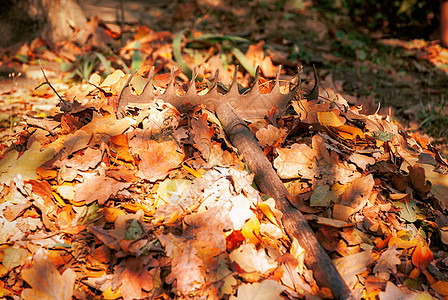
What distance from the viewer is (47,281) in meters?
1.37

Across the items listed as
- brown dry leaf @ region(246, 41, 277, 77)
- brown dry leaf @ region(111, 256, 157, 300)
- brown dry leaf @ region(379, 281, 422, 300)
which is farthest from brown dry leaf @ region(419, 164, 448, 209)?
brown dry leaf @ region(246, 41, 277, 77)

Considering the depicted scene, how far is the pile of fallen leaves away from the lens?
1402 mm

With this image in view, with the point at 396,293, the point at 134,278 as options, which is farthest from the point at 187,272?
the point at 396,293

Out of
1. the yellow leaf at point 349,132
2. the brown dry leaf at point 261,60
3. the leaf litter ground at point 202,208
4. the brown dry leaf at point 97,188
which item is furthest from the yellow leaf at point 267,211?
the brown dry leaf at point 261,60

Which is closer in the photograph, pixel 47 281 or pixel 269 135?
pixel 47 281

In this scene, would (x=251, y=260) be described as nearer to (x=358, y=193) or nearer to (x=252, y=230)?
(x=252, y=230)

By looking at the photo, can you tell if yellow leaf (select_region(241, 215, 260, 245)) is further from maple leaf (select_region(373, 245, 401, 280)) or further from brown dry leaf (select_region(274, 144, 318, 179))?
maple leaf (select_region(373, 245, 401, 280))

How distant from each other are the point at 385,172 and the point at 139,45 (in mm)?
3021

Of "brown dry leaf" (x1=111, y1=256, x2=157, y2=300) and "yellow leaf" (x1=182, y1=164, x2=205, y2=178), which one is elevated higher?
"yellow leaf" (x1=182, y1=164, x2=205, y2=178)

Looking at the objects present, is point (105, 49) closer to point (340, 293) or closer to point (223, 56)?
point (223, 56)

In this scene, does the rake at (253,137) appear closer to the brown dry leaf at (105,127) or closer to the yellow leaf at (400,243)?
the brown dry leaf at (105,127)

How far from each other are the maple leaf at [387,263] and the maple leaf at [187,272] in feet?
2.45

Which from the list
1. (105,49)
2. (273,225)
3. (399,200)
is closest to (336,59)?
(105,49)

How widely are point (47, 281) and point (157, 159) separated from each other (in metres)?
0.68
